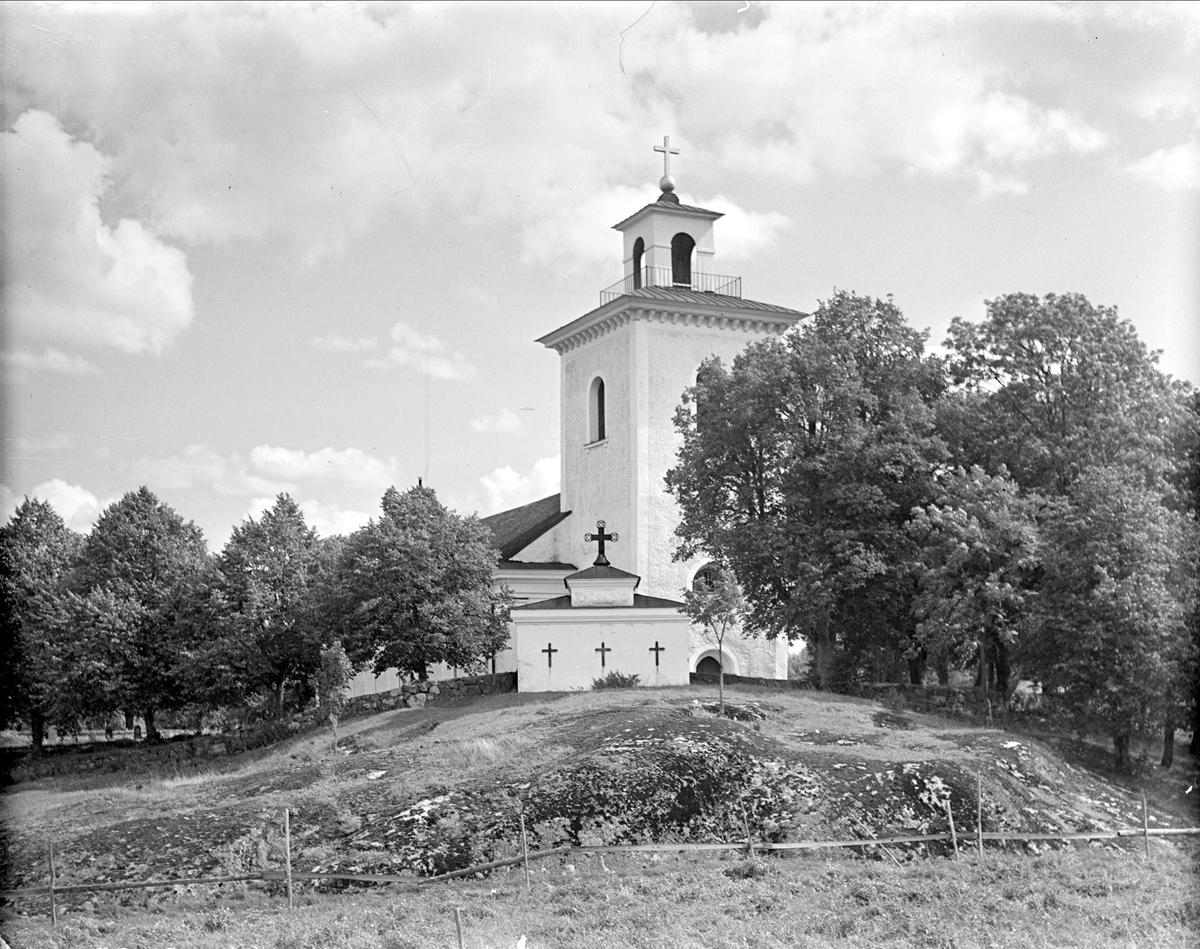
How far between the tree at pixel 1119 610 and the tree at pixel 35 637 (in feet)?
95.5

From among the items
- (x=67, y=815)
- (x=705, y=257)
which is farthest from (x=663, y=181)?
(x=67, y=815)

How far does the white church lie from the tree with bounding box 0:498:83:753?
37.5ft

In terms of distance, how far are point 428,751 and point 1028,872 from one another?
11.2 m

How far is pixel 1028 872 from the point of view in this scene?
16.5 m

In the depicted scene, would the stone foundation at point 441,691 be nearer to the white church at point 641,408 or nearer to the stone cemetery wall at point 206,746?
the stone cemetery wall at point 206,746

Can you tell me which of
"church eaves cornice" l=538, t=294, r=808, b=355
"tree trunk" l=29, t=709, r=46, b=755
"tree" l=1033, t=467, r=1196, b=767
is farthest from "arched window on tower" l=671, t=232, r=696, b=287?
"tree trunk" l=29, t=709, r=46, b=755

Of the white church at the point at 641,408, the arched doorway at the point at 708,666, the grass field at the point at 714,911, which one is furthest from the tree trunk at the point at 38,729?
the grass field at the point at 714,911

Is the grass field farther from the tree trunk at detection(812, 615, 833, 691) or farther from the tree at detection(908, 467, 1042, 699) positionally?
the tree trunk at detection(812, 615, 833, 691)

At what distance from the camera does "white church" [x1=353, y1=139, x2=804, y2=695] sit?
132 feet

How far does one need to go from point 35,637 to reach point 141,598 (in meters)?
3.66

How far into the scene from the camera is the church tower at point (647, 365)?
4072cm

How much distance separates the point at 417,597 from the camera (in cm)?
3725

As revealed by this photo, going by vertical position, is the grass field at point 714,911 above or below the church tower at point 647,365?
below

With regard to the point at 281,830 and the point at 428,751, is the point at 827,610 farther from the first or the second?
the point at 281,830
